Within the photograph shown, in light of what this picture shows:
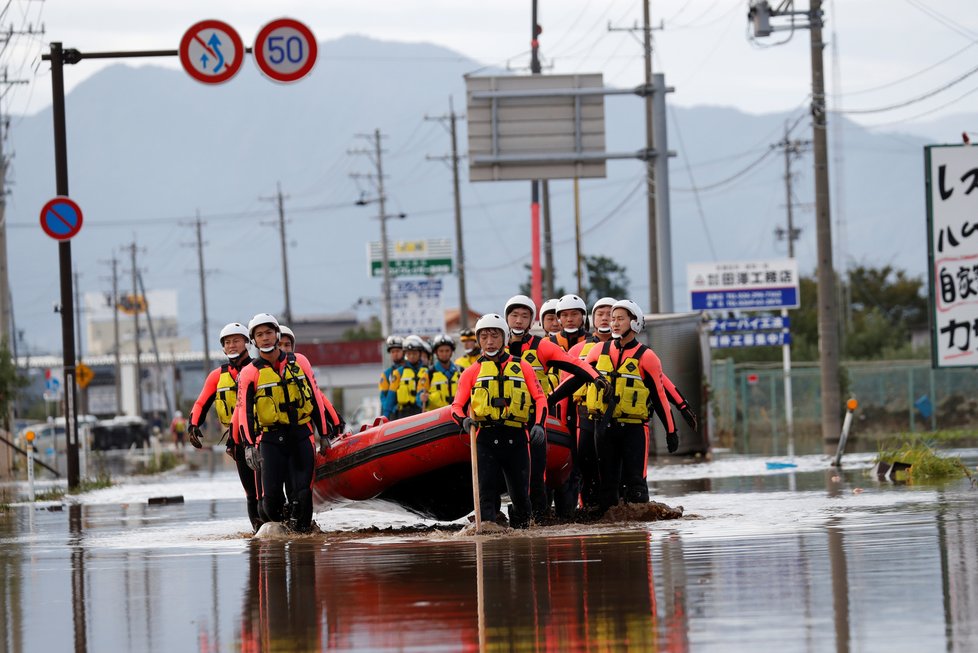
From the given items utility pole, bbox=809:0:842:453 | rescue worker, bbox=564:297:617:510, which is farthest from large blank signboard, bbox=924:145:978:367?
utility pole, bbox=809:0:842:453

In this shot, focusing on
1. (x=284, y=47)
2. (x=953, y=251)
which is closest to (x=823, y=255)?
(x=953, y=251)

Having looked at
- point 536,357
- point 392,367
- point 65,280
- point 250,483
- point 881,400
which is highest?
point 65,280

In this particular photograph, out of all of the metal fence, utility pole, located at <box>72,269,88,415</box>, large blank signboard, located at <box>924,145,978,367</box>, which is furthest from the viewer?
utility pole, located at <box>72,269,88,415</box>

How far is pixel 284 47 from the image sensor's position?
67.5 ft

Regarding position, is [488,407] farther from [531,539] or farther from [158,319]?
[158,319]

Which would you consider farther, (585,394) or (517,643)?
(585,394)

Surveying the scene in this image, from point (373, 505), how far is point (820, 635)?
30.3ft

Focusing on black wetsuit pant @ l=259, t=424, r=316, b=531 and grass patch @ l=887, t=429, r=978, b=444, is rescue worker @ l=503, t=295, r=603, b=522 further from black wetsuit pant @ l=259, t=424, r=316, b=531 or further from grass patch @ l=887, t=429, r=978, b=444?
grass patch @ l=887, t=429, r=978, b=444

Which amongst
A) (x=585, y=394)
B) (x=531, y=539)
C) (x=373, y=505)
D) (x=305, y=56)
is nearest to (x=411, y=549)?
(x=531, y=539)

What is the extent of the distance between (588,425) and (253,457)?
2826mm

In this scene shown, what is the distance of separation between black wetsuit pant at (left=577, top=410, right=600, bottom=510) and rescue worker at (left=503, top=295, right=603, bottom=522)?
0.65 metres

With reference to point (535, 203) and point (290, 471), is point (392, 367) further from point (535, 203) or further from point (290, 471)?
point (535, 203)

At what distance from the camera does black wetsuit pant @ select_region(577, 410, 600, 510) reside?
14.6 meters

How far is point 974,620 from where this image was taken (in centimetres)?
731
